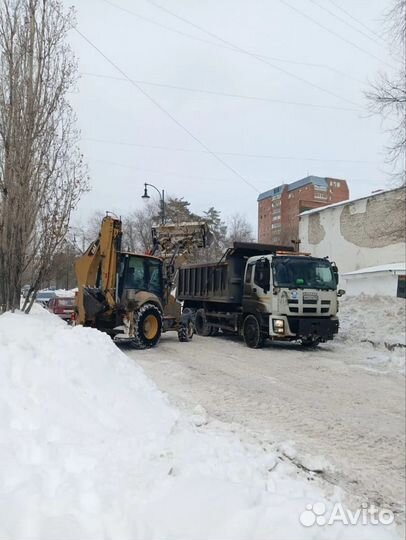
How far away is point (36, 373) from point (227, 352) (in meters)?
7.84

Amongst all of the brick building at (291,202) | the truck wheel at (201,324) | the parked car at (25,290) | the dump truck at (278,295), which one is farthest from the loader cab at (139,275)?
the brick building at (291,202)

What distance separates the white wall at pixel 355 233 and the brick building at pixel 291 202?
1141 cm

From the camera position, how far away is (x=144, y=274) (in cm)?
1323

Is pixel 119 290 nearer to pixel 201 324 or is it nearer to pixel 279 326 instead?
pixel 279 326

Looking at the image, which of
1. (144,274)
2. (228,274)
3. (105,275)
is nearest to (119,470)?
(105,275)

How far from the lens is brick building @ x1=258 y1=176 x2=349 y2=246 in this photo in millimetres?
51094

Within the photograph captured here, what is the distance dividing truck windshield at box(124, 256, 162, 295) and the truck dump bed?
103 inches

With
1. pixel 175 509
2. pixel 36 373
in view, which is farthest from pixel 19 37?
pixel 175 509

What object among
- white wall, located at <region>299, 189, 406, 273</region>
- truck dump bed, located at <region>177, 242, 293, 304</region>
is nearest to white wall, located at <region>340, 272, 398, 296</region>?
white wall, located at <region>299, 189, 406, 273</region>

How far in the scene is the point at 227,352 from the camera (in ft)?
41.5

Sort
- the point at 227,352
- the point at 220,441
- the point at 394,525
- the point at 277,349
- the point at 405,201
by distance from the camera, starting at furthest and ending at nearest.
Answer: the point at 405,201 → the point at 277,349 → the point at 227,352 → the point at 220,441 → the point at 394,525

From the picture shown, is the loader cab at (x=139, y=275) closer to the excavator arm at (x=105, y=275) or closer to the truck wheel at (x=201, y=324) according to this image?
the excavator arm at (x=105, y=275)

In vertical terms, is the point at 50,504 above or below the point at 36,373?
below

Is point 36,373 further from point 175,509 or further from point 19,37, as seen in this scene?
point 19,37
